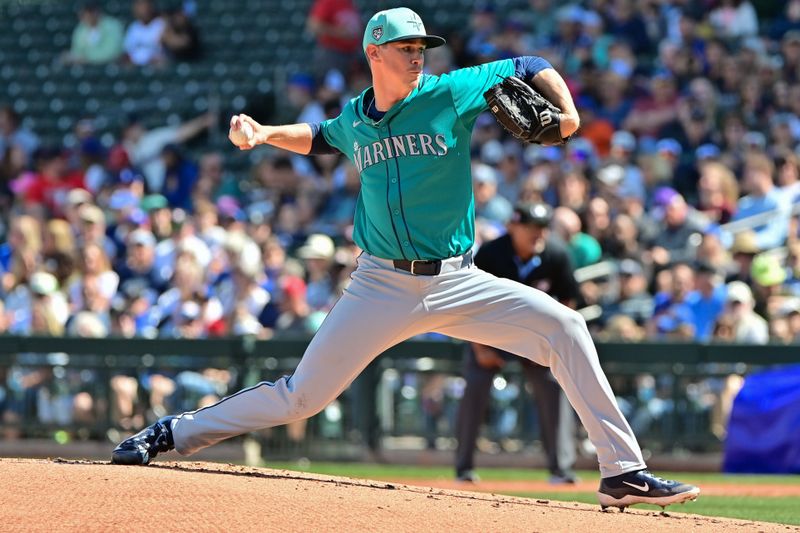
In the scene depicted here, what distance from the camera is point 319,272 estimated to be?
1309 cm

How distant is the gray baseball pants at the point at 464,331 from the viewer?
6125mm

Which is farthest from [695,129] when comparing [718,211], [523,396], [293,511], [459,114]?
[293,511]

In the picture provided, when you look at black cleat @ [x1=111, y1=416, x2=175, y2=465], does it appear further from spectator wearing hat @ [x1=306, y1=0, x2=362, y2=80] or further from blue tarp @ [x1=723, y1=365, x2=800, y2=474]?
spectator wearing hat @ [x1=306, y1=0, x2=362, y2=80]

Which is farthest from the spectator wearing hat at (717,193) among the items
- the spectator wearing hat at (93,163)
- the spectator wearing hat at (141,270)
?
the spectator wearing hat at (93,163)

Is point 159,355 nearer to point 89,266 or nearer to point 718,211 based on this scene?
point 89,266

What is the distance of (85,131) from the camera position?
62.0ft

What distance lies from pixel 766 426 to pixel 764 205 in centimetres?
261

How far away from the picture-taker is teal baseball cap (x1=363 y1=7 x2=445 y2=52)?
20.1 feet

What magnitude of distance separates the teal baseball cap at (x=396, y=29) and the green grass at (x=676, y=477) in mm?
3039

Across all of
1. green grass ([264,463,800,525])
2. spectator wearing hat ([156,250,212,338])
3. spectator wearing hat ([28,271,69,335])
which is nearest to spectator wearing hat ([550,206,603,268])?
green grass ([264,463,800,525])

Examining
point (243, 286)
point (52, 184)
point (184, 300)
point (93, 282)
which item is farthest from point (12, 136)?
point (243, 286)

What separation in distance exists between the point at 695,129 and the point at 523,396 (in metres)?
3.92

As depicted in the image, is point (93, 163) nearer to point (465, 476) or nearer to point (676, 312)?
point (676, 312)

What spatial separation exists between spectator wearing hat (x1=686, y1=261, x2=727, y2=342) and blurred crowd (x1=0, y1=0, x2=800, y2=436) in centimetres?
2
